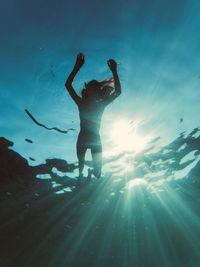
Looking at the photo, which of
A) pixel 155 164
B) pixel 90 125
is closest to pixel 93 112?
pixel 90 125

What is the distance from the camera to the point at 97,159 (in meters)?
3.61

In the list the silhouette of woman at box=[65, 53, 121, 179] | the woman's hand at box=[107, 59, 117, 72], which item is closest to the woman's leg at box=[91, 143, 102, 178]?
the silhouette of woman at box=[65, 53, 121, 179]

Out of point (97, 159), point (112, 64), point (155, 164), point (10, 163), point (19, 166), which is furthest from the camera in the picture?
point (155, 164)

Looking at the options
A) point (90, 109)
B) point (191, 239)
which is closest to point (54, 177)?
point (90, 109)

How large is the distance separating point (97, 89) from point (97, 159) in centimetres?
94

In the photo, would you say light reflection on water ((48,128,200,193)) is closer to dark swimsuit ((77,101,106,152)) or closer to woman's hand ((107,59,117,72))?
dark swimsuit ((77,101,106,152))

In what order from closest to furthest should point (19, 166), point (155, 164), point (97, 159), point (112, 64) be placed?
1. point (112, 64)
2. point (97, 159)
3. point (19, 166)
4. point (155, 164)

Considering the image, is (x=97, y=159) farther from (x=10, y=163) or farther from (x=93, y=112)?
(x=10, y=163)

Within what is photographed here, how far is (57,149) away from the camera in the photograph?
11.0 meters

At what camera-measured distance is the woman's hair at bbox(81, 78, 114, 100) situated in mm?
3617

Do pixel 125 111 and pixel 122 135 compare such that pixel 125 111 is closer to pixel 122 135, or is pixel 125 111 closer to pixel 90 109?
pixel 122 135

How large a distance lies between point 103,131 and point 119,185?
296 inches

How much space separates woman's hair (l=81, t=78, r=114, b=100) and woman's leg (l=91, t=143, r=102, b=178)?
0.67 meters

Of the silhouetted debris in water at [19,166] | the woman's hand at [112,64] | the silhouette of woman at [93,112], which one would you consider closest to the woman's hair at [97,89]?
the silhouette of woman at [93,112]
